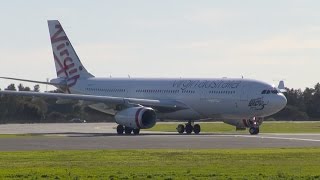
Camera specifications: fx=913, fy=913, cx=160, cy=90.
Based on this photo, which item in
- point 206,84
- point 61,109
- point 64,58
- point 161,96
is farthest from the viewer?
point 61,109

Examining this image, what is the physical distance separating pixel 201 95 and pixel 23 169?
139 feet

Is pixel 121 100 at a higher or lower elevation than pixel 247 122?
higher

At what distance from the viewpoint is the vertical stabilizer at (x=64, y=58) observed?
8181 cm

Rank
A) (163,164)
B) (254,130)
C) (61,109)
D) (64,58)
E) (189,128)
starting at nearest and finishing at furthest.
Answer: (163,164) < (254,130) < (189,128) < (64,58) < (61,109)

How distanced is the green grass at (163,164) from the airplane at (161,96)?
90.0 feet

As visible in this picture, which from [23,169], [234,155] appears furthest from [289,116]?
[23,169]

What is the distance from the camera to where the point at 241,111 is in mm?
70000

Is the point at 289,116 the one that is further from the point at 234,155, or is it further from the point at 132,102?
the point at 234,155

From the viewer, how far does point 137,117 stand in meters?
67.9

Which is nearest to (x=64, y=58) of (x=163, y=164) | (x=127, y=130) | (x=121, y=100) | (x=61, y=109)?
(x=121, y=100)

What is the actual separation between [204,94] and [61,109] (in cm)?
7247

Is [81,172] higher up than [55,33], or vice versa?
[55,33]

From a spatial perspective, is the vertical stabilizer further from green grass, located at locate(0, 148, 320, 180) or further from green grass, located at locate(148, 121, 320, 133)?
green grass, located at locate(0, 148, 320, 180)

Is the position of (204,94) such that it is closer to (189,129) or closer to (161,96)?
(189,129)
